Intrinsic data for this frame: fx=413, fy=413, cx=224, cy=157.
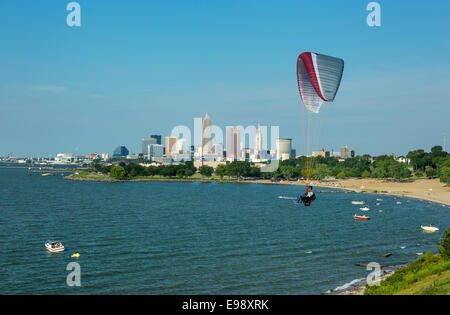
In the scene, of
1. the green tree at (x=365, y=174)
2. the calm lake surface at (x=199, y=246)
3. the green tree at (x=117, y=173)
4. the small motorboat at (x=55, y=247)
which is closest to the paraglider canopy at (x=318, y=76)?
the calm lake surface at (x=199, y=246)

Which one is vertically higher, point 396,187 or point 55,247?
point 396,187

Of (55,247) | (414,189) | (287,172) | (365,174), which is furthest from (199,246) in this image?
(365,174)

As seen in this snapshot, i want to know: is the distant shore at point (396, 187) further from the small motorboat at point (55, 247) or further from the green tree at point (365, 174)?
the small motorboat at point (55, 247)

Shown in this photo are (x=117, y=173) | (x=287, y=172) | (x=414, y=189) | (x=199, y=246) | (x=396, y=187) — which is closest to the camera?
(x=199, y=246)

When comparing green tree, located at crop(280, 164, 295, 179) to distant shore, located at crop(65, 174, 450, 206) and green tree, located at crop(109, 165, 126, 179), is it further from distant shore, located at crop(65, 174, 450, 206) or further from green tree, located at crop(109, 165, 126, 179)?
green tree, located at crop(109, 165, 126, 179)

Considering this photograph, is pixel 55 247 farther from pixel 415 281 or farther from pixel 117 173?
pixel 117 173

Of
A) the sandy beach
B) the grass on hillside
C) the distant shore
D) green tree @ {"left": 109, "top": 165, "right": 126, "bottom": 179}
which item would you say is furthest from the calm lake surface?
green tree @ {"left": 109, "top": 165, "right": 126, "bottom": 179}
